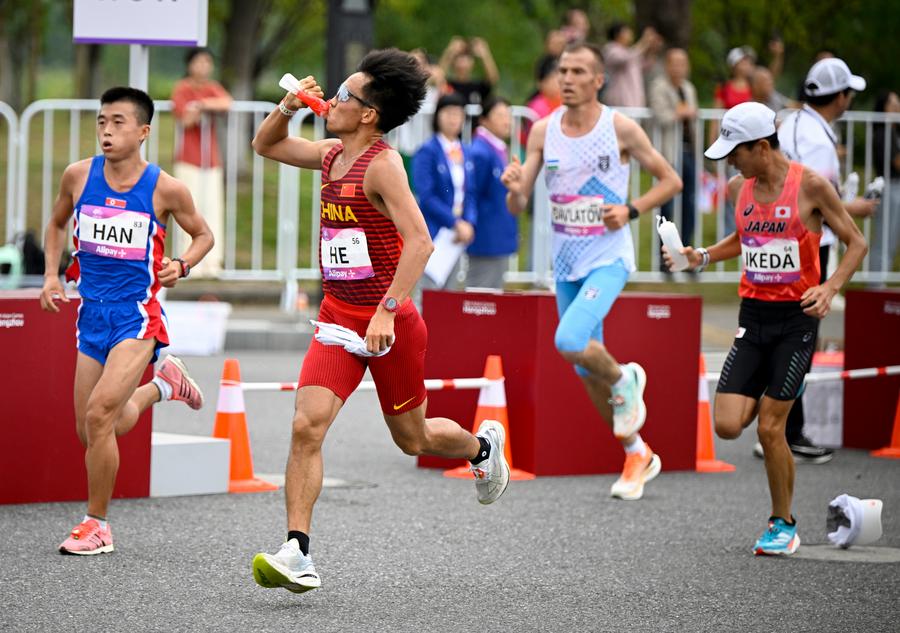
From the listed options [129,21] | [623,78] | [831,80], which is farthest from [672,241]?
[623,78]

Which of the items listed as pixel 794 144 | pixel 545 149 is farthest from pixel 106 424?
pixel 794 144

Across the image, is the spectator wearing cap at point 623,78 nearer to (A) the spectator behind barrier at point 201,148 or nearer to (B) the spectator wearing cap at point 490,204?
(A) the spectator behind barrier at point 201,148

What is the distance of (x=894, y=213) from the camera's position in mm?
19281

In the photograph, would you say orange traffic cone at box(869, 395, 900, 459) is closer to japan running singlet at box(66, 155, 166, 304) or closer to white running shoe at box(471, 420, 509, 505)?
white running shoe at box(471, 420, 509, 505)

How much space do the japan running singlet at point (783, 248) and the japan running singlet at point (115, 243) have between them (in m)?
2.86

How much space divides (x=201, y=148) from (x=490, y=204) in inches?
190

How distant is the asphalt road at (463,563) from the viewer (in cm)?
653

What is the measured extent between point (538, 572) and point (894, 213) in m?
12.9

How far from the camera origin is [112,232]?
25.7ft

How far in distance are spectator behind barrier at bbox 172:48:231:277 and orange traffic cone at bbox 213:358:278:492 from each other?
838cm

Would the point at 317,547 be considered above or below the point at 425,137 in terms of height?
below

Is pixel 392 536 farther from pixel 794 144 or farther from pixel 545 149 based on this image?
pixel 794 144

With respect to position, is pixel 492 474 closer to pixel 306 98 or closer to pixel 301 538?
pixel 301 538

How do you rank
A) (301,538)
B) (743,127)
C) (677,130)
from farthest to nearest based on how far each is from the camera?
(677,130)
(743,127)
(301,538)
